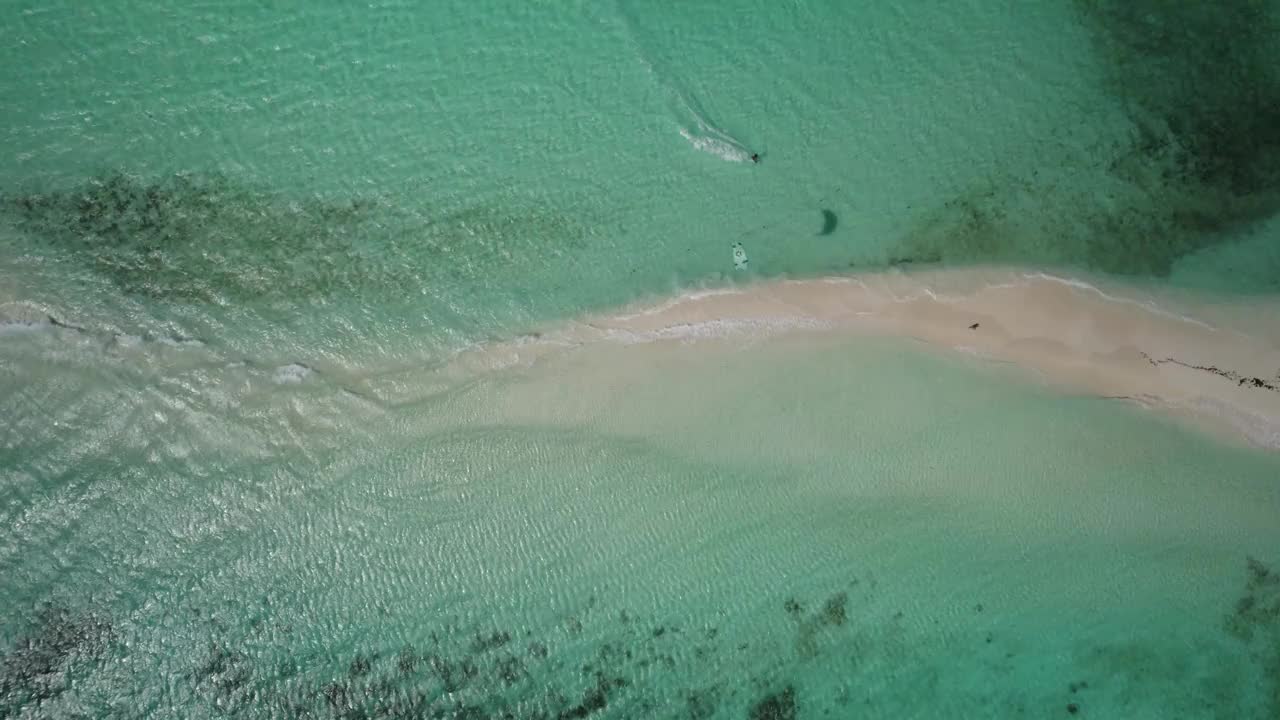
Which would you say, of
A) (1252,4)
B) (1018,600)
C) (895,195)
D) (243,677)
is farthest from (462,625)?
(1252,4)

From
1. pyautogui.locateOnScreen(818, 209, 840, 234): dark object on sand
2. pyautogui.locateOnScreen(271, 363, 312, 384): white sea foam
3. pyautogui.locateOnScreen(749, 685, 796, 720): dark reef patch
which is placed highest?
pyautogui.locateOnScreen(818, 209, 840, 234): dark object on sand

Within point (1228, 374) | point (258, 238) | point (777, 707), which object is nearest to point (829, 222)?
point (1228, 374)

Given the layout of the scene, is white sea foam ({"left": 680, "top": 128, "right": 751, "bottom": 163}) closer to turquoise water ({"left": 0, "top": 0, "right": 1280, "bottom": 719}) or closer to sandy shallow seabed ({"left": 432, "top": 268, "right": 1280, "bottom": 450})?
turquoise water ({"left": 0, "top": 0, "right": 1280, "bottom": 719})

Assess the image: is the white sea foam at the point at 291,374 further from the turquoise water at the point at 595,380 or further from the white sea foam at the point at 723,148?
the white sea foam at the point at 723,148

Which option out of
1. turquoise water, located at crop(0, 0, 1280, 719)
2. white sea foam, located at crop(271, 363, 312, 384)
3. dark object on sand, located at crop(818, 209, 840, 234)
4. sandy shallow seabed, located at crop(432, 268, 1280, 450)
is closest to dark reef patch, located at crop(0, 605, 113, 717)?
turquoise water, located at crop(0, 0, 1280, 719)

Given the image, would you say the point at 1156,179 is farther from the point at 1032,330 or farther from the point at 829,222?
the point at 829,222

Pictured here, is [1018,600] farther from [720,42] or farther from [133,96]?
[133,96]
